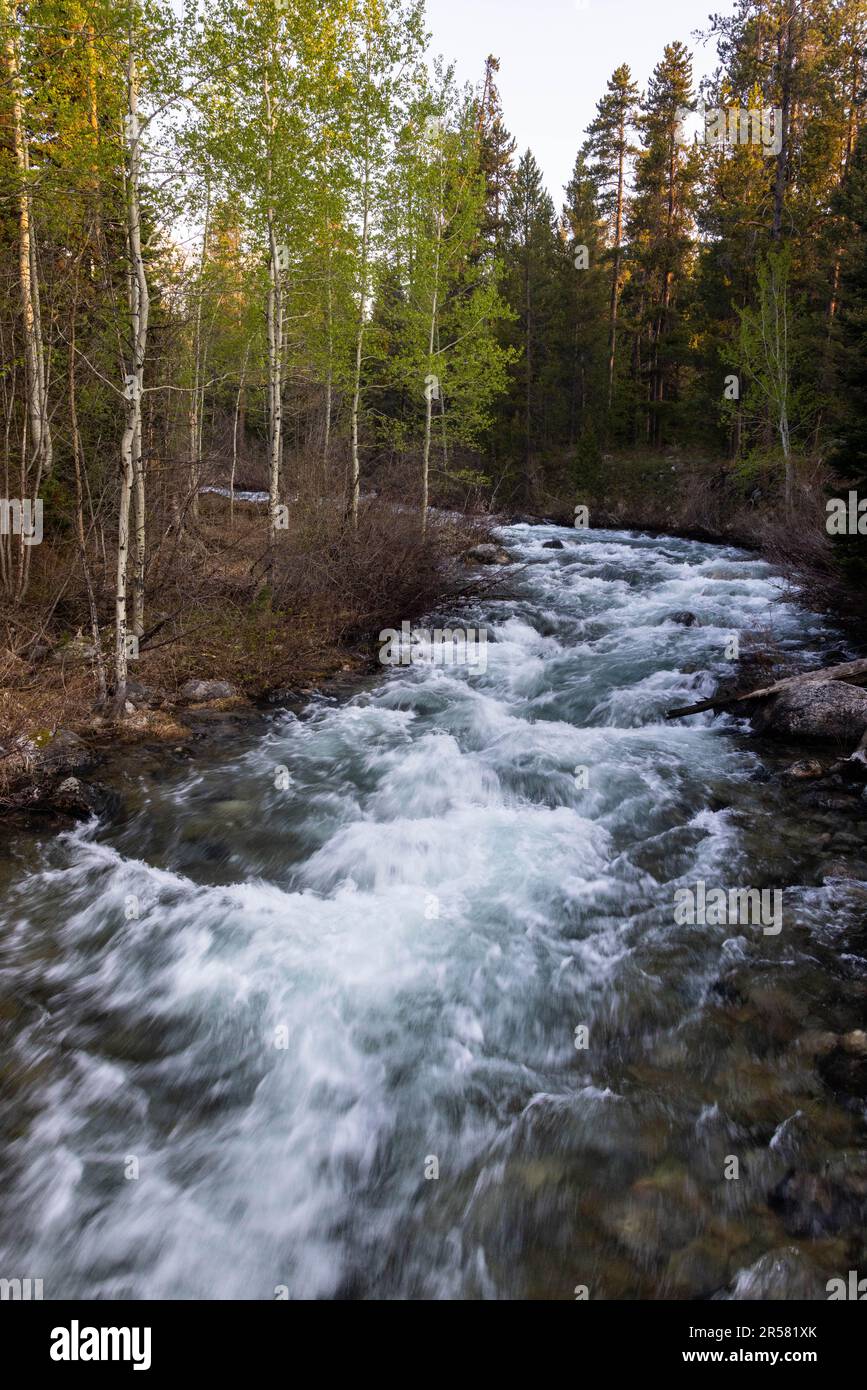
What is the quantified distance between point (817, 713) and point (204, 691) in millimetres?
8212

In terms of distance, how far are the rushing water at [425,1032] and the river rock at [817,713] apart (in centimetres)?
82

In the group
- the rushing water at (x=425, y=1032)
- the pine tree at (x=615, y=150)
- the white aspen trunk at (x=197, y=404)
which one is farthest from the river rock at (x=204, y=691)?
the pine tree at (x=615, y=150)

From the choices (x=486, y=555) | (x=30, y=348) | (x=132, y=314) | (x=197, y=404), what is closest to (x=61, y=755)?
(x=132, y=314)

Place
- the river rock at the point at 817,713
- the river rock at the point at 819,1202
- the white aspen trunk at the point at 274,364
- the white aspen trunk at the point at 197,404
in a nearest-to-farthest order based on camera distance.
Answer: the river rock at the point at 819,1202, the river rock at the point at 817,713, the white aspen trunk at the point at 197,404, the white aspen trunk at the point at 274,364

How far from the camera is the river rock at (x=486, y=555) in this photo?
19797 millimetres

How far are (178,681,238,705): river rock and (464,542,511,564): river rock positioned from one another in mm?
10600

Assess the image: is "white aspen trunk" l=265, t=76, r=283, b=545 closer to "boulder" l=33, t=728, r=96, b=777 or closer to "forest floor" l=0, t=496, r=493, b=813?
"forest floor" l=0, t=496, r=493, b=813

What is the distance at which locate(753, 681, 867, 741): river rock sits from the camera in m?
8.45

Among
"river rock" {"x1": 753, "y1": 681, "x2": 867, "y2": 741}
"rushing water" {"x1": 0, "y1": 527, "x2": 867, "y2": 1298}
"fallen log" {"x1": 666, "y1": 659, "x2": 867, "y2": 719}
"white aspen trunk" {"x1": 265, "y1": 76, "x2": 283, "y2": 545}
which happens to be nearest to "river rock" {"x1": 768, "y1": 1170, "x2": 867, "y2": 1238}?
"rushing water" {"x1": 0, "y1": 527, "x2": 867, "y2": 1298}

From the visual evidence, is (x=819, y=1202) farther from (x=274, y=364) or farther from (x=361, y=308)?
(x=361, y=308)

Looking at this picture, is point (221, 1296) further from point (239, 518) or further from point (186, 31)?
point (239, 518)

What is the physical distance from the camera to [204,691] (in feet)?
33.7

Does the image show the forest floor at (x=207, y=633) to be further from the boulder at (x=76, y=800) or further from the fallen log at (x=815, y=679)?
the fallen log at (x=815, y=679)
